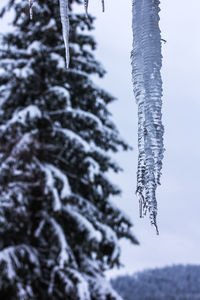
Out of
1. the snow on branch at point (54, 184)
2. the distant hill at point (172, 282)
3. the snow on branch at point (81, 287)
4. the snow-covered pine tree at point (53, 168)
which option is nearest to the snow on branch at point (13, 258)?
the snow-covered pine tree at point (53, 168)

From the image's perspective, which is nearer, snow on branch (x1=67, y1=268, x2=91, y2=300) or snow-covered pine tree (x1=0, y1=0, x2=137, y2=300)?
snow on branch (x1=67, y1=268, x2=91, y2=300)

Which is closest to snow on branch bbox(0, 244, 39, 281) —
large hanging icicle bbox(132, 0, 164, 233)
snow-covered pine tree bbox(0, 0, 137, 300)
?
snow-covered pine tree bbox(0, 0, 137, 300)

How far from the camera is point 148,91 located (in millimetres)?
1012

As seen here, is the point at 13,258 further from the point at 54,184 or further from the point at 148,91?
the point at 148,91

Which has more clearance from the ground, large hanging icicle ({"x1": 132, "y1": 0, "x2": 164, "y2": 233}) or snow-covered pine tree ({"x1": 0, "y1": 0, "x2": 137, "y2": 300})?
snow-covered pine tree ({"x1": 0, "y1": 0, "x2": 137, "y2": 300})

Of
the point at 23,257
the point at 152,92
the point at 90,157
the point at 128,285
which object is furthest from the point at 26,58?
the point at 128,285

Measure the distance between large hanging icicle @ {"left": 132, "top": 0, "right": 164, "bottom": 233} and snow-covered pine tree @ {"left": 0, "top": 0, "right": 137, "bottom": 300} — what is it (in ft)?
23.3

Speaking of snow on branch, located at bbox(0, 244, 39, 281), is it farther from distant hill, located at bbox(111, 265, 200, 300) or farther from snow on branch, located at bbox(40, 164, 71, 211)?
distant hill, located at bbox(111, 265, 200, 300)

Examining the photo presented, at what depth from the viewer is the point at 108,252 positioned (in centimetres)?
991

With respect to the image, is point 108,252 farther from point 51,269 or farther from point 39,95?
point 39,95

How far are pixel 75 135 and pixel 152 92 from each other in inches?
353

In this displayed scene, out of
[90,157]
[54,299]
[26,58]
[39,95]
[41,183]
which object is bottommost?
[54,299]

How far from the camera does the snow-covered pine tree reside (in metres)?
8.72

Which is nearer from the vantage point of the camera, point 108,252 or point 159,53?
point 159,53
